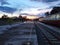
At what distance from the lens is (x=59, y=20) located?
132 ft
